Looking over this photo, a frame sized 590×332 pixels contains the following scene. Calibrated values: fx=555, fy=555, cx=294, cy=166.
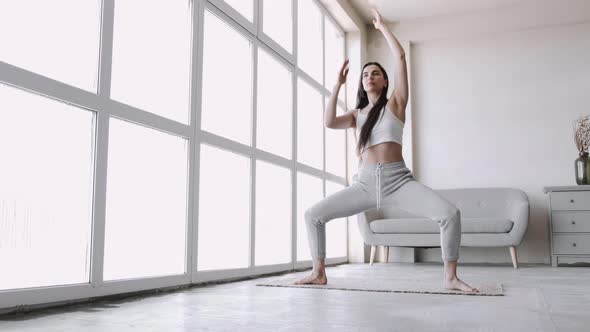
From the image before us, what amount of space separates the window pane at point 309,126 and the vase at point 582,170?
2.32 metres

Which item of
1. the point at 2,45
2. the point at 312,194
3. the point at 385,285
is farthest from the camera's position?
the point at 312,194

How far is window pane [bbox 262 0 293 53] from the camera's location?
405cm

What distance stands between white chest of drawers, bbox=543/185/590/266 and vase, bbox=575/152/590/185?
15cm

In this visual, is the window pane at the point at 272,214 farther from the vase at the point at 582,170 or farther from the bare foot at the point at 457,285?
the vase at the point at 582,170

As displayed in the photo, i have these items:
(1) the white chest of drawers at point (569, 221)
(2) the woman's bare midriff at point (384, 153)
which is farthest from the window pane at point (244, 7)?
(1) the white chest of drawers at point (569, 221)

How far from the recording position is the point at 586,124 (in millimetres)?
5359

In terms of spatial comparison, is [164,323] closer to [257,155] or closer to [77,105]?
[77,105]

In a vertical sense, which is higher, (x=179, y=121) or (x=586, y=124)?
(x=586, y=124)

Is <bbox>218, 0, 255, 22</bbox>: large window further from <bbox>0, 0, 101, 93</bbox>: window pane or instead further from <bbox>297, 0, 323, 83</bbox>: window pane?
<bbox>0, 0, 101, 93</bbox>: window pane

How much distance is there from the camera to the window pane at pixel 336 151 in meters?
5.39

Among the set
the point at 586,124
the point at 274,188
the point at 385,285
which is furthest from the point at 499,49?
the point at 385,285

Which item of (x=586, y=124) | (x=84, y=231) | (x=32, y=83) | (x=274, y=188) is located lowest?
(x=84, y=231)

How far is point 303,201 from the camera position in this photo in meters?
4.54

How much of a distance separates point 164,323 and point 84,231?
2.37ft
